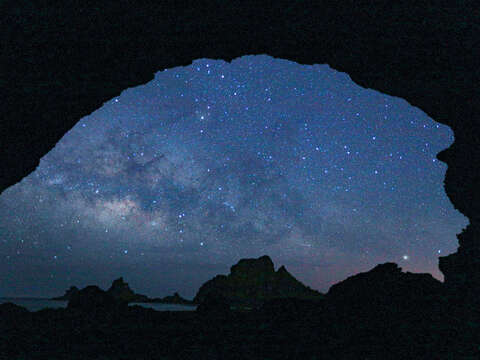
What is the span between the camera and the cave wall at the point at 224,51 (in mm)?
6285

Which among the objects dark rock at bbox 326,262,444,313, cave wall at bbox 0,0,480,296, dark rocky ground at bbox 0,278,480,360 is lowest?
dark rocky ground at bbox 0,278,480,360

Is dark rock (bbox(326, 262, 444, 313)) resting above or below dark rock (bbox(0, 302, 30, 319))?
above

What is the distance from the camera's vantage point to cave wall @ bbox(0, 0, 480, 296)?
629 cm

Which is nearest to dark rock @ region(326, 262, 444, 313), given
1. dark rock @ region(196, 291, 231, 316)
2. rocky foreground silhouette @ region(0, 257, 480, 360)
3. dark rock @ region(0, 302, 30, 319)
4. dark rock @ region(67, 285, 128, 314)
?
rocky foreground silhouette @ region(0, 257, 480, 360)

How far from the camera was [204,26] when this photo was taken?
22.5ft

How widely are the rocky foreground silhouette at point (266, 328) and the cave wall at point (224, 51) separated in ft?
3.32

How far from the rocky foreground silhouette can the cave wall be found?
39.8 inches

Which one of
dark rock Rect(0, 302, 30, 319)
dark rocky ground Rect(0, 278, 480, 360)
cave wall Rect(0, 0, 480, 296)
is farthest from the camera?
dark rock Rect(0, 302, 30, 319)

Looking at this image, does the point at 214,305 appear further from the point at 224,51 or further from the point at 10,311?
the point at 224,51

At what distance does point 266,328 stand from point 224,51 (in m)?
5.18

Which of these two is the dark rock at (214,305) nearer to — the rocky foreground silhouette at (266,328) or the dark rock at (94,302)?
the rocky foreground silhouette at (266,328)

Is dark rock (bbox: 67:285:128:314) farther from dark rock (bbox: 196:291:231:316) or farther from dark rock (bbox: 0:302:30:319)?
dark rock (bbox: 196:291:231:316)

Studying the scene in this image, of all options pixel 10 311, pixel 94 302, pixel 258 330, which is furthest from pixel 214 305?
pixel 10 311

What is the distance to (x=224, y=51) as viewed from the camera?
754 cm
